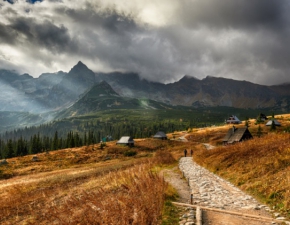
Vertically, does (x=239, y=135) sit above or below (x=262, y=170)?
below

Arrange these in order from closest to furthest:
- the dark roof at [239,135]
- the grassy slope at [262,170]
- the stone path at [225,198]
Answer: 1. the stone path at [225,198]
2. the grassy slope at [262,170]
3. the dark roof at [239,135]

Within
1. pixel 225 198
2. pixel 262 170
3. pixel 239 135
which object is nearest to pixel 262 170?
pixel 262 170

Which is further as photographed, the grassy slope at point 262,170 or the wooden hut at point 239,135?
the wooden hut at point 239,135

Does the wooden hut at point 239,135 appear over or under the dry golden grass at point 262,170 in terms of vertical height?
under

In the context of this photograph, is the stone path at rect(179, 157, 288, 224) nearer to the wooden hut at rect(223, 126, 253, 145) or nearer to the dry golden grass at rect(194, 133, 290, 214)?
the dry golden grass at rect(194, 133, 290, 214)

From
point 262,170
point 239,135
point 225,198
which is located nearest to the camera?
point 225,198

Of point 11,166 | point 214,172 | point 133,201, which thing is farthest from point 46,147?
point 133,201

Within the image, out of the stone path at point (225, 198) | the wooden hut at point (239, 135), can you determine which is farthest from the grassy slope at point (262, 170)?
the wooden hut at point (239, 135)

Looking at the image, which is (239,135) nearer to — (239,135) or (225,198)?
(239,135)

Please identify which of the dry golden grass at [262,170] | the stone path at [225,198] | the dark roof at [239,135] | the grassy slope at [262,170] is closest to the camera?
the stone path at [225,198]

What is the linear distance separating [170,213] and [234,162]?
14245 millimetres

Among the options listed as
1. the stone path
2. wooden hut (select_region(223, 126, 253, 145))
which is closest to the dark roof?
wooden hut (select_region(223, 126, 253, 145))

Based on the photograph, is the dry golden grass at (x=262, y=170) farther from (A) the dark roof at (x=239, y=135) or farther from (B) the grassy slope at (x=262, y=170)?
(A) the dark roof at (x=239, y=135)

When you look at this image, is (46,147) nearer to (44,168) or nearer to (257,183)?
(44,168)
